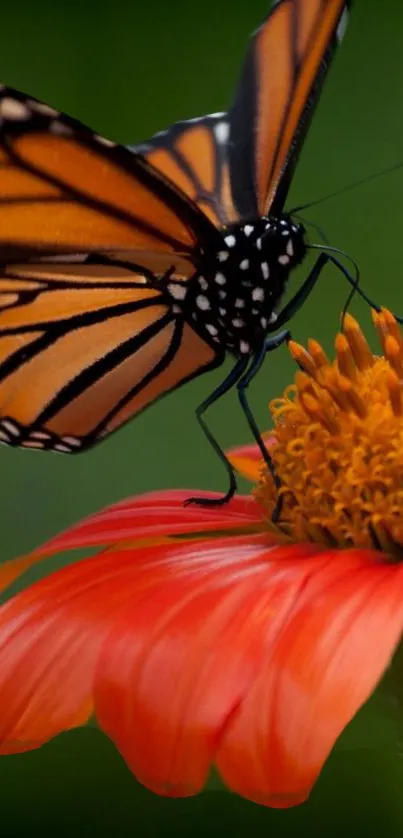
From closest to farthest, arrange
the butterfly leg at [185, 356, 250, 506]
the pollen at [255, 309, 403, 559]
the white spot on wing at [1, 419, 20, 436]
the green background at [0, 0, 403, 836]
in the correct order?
the pollen at [255, 309, 403, 559] → the butterfly leg at [185, 356, 250, 506] → the white spot on wing at [1, 419, 20, 436] → the green background at [0, 0, 403, 836]

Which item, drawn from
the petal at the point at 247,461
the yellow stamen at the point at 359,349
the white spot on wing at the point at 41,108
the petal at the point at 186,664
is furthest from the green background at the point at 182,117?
the petal at the point at 186,664

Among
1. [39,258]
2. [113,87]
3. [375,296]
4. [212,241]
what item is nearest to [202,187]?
[212,241]

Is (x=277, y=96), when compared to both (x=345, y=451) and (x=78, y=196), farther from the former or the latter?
(x=345, y=451)

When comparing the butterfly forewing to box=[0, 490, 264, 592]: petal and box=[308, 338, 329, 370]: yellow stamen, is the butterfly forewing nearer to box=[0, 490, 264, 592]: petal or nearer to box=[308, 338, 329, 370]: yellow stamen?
box=[308, 338, 329, 370]: yellow stamen

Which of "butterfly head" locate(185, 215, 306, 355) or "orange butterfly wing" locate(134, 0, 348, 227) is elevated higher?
"orange butterfly wing" locate(134, 0, 348, 227)

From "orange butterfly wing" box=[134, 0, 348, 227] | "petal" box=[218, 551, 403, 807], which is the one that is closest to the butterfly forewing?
"orange butterfly wing" box=[134, 0, 348, 227]

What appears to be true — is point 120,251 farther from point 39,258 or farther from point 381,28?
point 381,28
